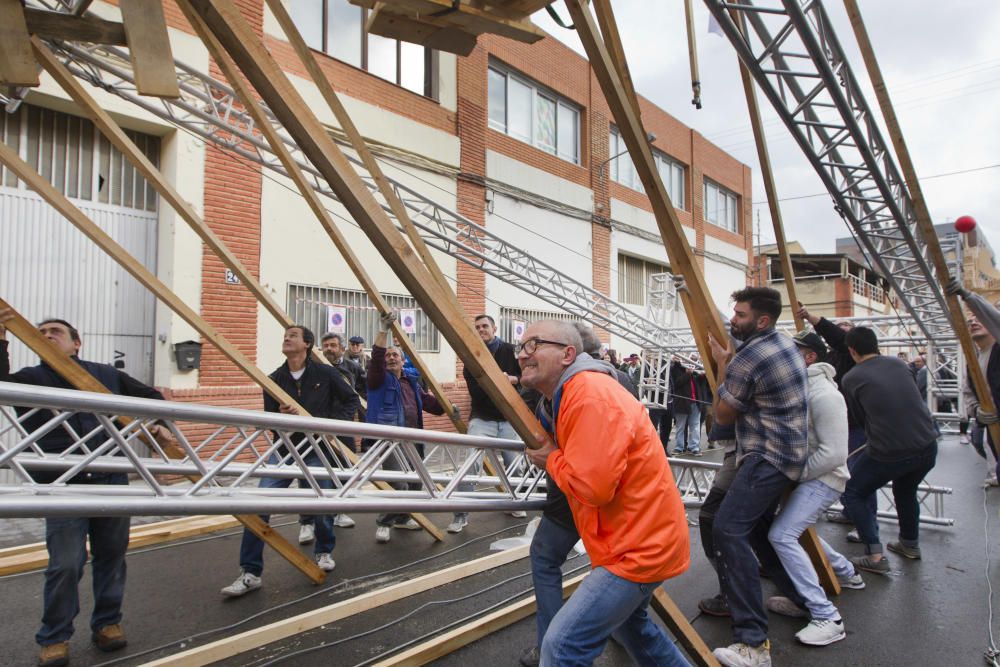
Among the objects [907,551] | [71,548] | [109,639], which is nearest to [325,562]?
[109,639]

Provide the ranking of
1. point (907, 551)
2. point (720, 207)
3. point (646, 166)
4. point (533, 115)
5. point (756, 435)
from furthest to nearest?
point (720, 207), point (533, 115), point (907, 551), point (756, 435), point (646, 166)

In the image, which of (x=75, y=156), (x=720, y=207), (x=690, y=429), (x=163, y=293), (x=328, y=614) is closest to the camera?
(x=328, y=614)

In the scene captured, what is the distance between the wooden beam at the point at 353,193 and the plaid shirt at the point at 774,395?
156 cm

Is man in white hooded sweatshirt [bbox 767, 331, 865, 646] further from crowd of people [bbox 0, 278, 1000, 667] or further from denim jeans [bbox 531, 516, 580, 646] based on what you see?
denim jeans [bbox 531, 516, 580, 646]

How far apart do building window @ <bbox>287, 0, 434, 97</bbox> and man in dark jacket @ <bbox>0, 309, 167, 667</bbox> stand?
24.7 feet

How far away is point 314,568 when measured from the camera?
14.8 ft

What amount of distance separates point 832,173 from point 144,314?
8674 millimetres

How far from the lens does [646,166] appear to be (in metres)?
3.32

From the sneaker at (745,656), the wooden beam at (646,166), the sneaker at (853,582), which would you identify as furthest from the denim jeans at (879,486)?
the sneaker at (745,656)

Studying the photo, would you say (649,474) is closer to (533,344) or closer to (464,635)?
(533,344)

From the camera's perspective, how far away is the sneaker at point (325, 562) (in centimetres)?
496

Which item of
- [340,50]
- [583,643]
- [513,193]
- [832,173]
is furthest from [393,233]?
[513,193]

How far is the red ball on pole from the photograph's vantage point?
7398 millimetres

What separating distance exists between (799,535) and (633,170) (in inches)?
613
